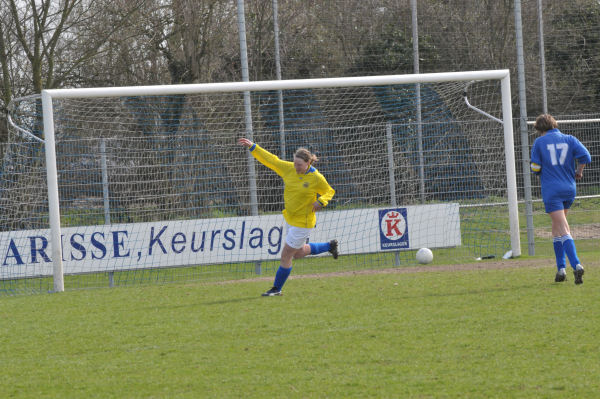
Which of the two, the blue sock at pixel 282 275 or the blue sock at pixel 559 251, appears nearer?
the blue sock at pixel 559 251

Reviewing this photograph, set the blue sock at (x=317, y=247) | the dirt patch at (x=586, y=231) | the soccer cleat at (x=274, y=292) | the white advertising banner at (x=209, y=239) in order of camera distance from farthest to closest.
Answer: the dirt patch at (x=586, y=231) → the white advertising banner at (x=209, y=239) → the blue sock at (x=317, y=247) → the soccer cleat at (x=274, y=292)

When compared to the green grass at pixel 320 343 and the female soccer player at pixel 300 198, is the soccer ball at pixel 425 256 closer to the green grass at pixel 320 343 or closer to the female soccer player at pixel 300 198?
the green grass at pixel 320 343

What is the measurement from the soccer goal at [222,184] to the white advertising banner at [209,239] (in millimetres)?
16

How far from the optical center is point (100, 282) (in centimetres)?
1239

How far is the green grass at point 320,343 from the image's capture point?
5031mm

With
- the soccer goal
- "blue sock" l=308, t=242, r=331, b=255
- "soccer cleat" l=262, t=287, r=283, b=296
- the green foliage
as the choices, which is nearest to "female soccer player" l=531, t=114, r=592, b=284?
"blue sock" l=308, t=242, r=331, b=255

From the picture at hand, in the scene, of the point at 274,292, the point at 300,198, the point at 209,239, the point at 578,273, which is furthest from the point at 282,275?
the point at 578,273

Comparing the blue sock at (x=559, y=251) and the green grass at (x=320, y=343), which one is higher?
the blue sock at (x=559, y=251)

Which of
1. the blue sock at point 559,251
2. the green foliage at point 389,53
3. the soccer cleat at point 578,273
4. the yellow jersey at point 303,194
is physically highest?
the green foliage at point 389,53

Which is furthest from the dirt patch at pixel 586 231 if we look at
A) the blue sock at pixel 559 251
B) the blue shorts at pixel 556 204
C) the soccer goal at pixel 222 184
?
the blue shorts at pixel 556 204

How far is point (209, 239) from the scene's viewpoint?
39.3 feet

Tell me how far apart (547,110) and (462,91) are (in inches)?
400

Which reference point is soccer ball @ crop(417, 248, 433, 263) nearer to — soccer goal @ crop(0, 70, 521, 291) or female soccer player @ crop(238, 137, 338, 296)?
soccer goal @ crop(0, 70, 521, 291)

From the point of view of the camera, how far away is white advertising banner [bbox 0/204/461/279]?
11375mm
